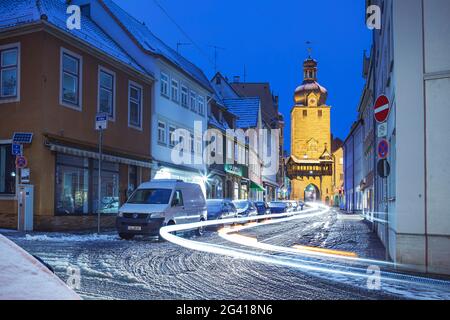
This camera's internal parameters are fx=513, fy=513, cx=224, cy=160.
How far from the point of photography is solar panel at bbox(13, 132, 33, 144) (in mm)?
18797

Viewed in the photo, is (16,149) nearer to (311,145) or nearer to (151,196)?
(151,196)

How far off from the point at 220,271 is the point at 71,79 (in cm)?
1382

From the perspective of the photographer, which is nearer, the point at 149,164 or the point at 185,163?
the point at 149,164

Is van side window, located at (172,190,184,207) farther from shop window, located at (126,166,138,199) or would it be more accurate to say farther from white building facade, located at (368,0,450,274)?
white building facade, located at (368,0,450,274)

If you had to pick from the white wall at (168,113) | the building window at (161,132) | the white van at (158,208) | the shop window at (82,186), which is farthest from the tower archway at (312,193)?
the white van at (158,208)

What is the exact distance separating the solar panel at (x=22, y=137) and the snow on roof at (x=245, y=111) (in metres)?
37.9

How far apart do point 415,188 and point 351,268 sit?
223 centimetres

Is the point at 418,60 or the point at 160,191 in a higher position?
the point at 418,60

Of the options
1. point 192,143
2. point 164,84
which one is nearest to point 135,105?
point 164,84

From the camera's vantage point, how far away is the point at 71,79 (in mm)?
21328

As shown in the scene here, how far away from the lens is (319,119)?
11538 centimetres

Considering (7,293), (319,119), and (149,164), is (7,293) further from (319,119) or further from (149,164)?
(319,119)

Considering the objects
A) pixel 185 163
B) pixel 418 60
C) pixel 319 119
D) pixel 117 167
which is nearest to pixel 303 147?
pixel 319 119

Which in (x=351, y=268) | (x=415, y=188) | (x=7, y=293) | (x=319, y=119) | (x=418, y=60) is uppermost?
(x=319, y=119)
